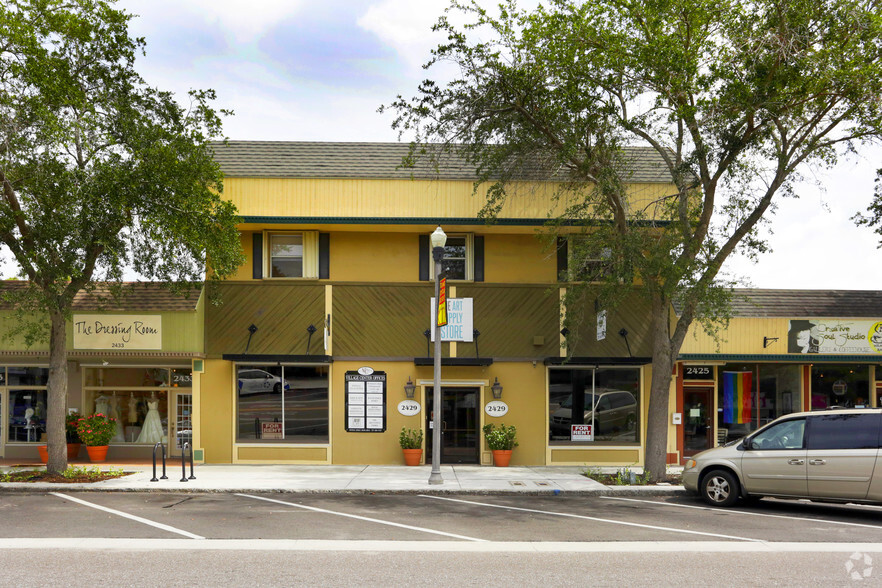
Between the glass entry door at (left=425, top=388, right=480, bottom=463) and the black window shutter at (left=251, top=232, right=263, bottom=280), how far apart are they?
17.6 ft

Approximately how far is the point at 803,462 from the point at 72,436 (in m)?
17.4

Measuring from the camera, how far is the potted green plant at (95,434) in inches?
768

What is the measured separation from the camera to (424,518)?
12.2m

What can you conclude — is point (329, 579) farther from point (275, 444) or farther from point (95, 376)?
point (95, 376)

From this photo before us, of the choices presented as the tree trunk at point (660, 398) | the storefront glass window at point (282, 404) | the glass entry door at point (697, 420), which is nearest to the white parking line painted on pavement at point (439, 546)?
the tree trunk at point (660, 398)

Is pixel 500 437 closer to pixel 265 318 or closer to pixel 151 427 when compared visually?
pixel 265 318

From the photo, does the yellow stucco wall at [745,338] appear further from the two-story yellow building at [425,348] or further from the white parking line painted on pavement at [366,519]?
the white parking line painted on pavement at [366,519]

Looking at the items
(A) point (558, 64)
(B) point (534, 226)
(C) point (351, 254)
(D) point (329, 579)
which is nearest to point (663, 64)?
(A) point (558, 64)

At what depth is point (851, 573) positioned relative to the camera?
8648mm

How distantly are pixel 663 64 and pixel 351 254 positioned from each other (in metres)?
9.24

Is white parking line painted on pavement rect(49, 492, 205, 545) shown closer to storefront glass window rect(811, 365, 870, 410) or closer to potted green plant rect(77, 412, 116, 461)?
potted green plant rect(77, 412, 116, 461)

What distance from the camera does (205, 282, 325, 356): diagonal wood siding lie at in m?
19.6

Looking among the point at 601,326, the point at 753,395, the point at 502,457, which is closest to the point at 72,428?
the point at 502,457

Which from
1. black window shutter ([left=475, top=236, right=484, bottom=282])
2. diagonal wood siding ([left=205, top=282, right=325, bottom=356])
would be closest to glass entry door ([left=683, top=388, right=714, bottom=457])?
black window shutter ([left=475, top=236, right=484, bottom=282])
